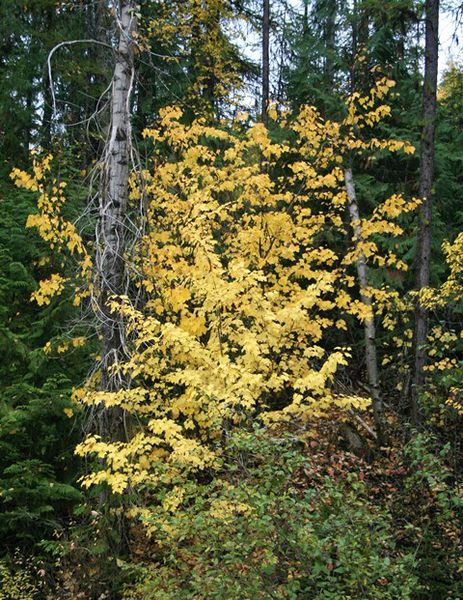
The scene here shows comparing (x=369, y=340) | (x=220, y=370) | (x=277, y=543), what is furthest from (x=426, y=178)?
(x=277, y=543)

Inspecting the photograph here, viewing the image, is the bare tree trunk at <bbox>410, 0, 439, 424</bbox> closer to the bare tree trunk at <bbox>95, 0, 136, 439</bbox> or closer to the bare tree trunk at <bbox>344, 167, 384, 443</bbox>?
the bare tree trunk at <bbox>344, 167, 384, 443</bbox>

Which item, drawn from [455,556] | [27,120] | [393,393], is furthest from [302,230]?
[27,120]

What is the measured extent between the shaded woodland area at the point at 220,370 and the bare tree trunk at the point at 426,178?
0.03 metres

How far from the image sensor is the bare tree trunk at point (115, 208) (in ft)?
20.2

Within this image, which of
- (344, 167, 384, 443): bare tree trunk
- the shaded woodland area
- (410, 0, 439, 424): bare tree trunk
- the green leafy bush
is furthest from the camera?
(344, 167, 384, 443): bare tree trunk

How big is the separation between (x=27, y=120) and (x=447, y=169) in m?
9.16

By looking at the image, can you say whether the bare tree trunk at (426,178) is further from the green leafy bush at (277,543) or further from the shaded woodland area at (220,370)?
the green leafy bush at (277,543)

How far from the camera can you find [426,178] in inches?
340

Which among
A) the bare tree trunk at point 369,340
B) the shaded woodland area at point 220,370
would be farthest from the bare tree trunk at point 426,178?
the bare tree trunk at point 369,340

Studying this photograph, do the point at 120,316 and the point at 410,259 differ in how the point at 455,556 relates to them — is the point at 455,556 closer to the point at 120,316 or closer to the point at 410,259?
the point at 120,316

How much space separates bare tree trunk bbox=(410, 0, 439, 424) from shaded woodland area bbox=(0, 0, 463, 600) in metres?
0.03

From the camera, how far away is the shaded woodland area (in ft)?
13.9

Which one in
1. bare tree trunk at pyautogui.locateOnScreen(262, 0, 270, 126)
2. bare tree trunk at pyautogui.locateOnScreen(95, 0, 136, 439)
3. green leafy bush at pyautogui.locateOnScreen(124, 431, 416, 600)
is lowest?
green leafy bush at pyautogui.locateOnScreen(124, 431, 416, 600)

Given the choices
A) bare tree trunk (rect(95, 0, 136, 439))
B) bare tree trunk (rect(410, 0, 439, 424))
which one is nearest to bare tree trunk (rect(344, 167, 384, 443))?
bare tree trunk (rect(410, 0, 439, 424))
